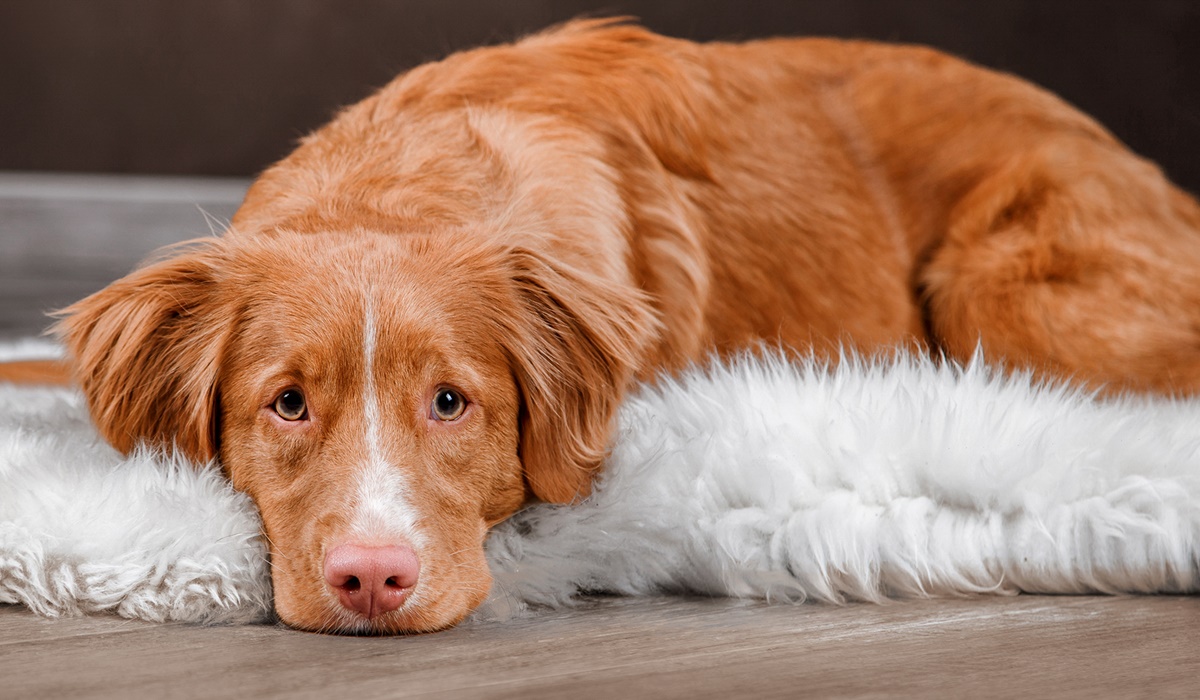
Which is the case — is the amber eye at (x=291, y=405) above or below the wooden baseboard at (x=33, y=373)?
above

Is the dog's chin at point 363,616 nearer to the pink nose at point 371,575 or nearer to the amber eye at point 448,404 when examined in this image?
the pink nose at point 371,575

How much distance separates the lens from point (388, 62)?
5609 millimetres

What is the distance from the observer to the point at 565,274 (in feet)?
6.69

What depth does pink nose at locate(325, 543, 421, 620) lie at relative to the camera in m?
1.56

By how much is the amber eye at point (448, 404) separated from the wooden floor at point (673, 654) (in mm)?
310

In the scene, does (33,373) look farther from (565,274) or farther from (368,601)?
(368,601)

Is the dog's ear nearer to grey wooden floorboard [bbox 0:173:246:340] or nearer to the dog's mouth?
the dog's mouth

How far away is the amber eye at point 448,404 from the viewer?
180cm

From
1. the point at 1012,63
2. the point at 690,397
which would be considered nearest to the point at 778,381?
the point at 690,397

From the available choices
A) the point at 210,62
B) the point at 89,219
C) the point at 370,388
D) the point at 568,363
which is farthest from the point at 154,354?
the point at 210,62

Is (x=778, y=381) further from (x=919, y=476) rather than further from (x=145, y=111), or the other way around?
(x=145, y=111)

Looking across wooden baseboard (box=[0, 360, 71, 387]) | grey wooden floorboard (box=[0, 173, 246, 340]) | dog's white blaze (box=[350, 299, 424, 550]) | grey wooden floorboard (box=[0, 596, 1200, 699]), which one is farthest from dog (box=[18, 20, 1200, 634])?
grey wooden floorboard (box=[0, 173, 246, 340])

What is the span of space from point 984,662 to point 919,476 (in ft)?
1.46

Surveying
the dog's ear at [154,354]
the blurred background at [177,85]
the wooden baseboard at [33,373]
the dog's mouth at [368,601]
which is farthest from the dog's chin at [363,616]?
the blurred background at [177,85]
